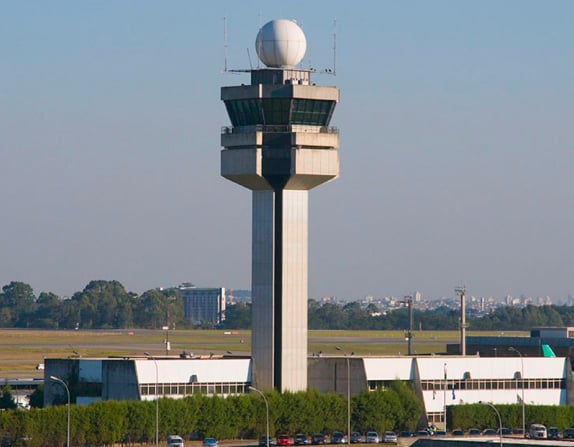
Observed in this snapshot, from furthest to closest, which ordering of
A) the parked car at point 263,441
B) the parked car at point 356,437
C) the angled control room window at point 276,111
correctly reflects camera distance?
the angled control room window at point 276,111 < the parked car at point 356,437 < the parked car at point 263,441

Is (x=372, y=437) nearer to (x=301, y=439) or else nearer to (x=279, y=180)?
(x=301, y=439)

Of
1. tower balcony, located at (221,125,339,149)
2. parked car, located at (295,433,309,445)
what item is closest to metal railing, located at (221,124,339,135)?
tower balcony, located at (221,125,339,149)

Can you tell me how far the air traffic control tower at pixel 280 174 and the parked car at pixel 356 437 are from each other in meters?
5.95

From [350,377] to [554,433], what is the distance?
1747cm

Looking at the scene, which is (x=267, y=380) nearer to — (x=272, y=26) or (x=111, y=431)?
(x=111, y=431)

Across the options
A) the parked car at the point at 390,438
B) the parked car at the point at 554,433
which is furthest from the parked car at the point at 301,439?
the parked car at the point at 554,433

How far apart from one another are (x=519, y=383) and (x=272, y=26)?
39.9 metres

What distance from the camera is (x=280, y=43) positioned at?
124 metres

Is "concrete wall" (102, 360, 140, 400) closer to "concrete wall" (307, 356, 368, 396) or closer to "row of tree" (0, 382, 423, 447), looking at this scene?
"row of tree" (0, 382, 423, 447)

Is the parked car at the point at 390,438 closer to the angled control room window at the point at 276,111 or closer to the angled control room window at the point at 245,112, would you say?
the angled control room window at the point at 276,111

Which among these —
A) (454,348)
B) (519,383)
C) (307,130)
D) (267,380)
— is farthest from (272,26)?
(454,348)

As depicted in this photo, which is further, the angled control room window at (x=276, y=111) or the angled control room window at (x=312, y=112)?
the angled control room window at (x=312, y=112)

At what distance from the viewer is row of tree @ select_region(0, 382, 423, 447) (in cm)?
11012

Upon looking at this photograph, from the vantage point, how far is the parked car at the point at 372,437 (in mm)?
121625
